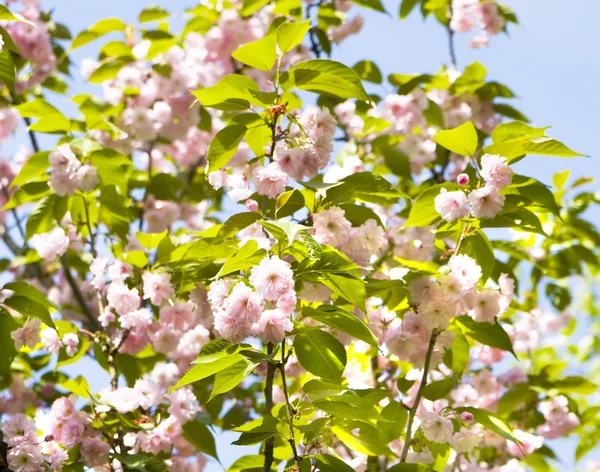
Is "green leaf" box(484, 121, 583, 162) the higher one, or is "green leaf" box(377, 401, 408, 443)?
"green leaf" box(484, 121, 583, 162)

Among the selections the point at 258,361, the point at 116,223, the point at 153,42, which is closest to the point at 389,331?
the point at 258,361

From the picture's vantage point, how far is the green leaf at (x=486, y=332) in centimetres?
192

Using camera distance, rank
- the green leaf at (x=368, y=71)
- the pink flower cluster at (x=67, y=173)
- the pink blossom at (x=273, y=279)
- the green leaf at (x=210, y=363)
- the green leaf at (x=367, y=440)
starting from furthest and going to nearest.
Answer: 1. the green leaf at (x=368, y=71)
2. the pink flower cluster at (x=67, y=173)
3. the green leaf at (x=367, y=440)
4. the pink blossom at (x=273, y=279)
5. the green leaf at (x=210, y=363)

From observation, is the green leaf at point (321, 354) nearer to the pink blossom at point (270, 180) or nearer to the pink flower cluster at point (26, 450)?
the pink blossom at point (270, 180)

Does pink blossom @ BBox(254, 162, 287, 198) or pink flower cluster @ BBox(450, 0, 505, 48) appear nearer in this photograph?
pink blossom @ BBox(254, 162, 287, 198)

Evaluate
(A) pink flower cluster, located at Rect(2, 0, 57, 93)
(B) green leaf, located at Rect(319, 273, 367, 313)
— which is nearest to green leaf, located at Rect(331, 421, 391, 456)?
(B) green leaf, located at Rect(319, 273, 367, 313)

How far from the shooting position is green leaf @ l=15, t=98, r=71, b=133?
2.46 meters

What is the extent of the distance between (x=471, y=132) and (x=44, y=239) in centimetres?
151

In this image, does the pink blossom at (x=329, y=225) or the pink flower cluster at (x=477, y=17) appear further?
the pink flower cluster at (x=477, y=17)

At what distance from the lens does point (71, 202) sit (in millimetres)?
2559

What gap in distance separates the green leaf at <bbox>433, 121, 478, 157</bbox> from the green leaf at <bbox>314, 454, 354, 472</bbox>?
2.67 feet

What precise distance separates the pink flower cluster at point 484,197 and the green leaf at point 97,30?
1939 mm

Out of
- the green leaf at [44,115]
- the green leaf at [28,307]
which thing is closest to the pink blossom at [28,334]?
the green leaf at [28,307]

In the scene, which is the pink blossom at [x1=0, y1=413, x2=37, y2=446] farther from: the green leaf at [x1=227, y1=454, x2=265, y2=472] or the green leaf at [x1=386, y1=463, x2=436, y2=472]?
the green leaf at [x1=386, y1=463, x2=436, y2=472]
